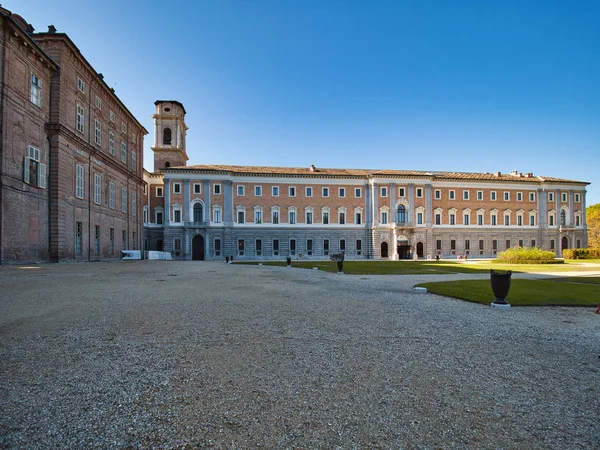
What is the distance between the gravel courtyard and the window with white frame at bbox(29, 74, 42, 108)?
21.9 m

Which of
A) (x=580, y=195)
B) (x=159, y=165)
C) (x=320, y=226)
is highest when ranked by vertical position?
(x=159, y=165)

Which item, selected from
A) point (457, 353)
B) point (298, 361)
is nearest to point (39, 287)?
point (298, 361)

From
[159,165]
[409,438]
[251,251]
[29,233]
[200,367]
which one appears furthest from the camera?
[159,165]

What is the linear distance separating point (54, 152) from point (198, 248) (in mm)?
24593

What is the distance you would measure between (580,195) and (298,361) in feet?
230

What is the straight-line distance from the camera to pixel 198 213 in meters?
47.0

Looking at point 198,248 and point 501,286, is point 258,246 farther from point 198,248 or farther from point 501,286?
point 501,286

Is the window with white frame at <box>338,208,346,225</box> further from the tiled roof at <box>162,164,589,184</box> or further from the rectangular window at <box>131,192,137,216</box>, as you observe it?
the rectangular window at <box>131,192,137,216</box>

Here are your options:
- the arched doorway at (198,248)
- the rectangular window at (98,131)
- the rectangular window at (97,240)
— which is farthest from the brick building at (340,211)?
the rectangular window at (97,240)

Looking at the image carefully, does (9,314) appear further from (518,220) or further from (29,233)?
(518,220)

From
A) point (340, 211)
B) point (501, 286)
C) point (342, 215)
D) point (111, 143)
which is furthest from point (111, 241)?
point (501, 286)

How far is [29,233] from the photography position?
2150 centimetres

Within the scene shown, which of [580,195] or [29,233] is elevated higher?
[580,195]

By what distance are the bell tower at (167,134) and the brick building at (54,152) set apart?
62.0 ft
